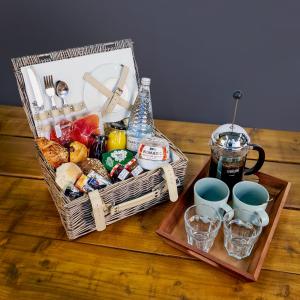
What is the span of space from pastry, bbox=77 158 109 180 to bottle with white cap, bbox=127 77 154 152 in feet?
0.38

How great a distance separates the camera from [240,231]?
78 centimetres

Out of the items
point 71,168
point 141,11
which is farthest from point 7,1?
point 71,168

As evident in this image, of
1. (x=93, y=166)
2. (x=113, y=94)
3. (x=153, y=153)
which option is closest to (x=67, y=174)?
(x=93, y=166)

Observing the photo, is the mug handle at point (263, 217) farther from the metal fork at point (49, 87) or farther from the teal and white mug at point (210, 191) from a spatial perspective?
the metal fork at point (49, 87)

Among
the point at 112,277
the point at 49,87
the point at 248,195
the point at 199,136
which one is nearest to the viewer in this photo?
the point at 112,277

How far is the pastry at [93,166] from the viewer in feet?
2.78

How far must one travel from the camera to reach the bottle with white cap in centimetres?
95

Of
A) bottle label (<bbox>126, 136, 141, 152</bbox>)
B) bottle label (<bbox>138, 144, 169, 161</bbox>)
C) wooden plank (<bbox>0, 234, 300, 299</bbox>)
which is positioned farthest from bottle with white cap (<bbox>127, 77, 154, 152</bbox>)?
wooden plank (<bbox>0, 234, 300, 299</bbox>)

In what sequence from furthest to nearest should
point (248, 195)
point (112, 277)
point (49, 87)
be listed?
point (49, 87), point (248, 195), point (112, 277)

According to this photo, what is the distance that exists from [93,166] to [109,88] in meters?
0.27

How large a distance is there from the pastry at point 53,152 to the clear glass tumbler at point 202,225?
32 centimetres

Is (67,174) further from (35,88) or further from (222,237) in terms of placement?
(222,237)

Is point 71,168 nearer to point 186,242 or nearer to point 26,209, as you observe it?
point 26,209

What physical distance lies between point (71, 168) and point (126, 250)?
0.22m
